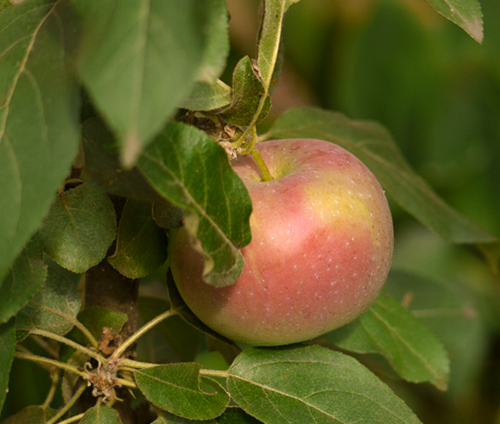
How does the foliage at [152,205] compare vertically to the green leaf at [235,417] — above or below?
above

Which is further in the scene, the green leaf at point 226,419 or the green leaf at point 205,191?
the green leaf at point 226,419

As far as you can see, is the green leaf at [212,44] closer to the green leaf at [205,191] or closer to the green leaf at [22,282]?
the green leaf at [205,191]

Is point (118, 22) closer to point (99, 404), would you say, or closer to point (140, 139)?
point (140, 139)

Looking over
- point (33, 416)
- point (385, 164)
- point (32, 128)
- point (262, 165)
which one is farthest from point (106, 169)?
point (385, 164)

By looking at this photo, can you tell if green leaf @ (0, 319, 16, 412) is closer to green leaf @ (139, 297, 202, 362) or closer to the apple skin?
the apple skin

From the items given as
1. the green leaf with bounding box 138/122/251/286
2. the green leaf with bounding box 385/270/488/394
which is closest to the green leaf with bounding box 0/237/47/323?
the green leaf with bounding box 138/122/251/286

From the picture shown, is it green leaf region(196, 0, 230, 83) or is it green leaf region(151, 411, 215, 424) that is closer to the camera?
green leaf region(196, 0, 230, 83)

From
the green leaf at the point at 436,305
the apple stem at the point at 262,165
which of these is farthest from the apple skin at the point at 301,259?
the green leaf at the point at 436,305
